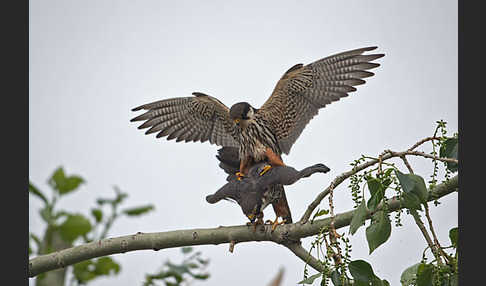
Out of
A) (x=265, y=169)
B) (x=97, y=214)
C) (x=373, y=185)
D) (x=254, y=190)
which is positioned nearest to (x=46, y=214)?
(x=97, y=214)

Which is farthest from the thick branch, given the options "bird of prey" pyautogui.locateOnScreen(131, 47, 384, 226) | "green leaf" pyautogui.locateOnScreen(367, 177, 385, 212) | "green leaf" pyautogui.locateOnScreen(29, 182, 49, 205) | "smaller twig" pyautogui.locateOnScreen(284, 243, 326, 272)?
"bird of prey" pyautogui.locateOnScreen(131, 47, 384, 226)

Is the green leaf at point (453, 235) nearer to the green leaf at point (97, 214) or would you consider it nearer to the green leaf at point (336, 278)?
the green leaf at point (336, 278)

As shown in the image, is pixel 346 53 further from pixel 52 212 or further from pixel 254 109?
pixel 52 212

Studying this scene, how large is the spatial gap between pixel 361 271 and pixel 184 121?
2216 mm

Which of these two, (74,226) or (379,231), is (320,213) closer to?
(379,231)

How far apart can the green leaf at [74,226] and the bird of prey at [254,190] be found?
662 millimetres

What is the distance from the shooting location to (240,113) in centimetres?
321

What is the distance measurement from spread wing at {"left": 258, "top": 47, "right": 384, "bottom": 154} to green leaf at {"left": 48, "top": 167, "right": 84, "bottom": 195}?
1.40 m

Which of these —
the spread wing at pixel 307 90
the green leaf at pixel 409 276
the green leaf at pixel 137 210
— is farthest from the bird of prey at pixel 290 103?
the green leaf at pixel 409 276

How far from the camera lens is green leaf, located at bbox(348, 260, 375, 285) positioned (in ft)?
5.59

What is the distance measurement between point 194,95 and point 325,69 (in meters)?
0.88

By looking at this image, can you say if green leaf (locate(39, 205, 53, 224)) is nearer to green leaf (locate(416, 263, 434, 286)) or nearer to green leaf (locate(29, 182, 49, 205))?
green leaf (locate(29, 182, 49, 205))

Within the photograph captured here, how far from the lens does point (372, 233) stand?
1.71 metres

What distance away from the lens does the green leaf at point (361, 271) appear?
5.59 feet
